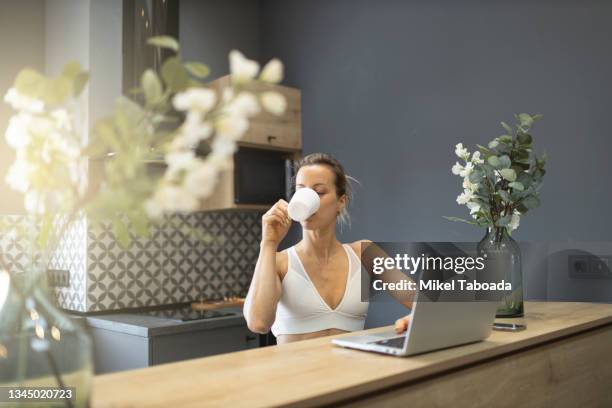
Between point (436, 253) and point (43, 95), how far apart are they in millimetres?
2642

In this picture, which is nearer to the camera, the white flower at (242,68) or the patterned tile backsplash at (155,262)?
the white flower at (242,68)

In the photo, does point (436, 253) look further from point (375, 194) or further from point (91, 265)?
point (91, 265)

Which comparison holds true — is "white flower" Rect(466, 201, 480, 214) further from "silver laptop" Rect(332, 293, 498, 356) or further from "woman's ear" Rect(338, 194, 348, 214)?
"silver laptop" Rect(332, 293, 498, 356)

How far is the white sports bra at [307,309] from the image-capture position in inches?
76.5

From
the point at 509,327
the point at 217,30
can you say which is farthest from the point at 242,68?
the point at 217,30

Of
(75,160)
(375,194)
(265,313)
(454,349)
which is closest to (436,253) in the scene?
(375,194)

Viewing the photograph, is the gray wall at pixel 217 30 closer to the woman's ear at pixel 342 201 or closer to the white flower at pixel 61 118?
the woman's ear at pixel 342 201

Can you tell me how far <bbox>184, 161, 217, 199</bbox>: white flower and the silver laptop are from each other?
629 millimetres

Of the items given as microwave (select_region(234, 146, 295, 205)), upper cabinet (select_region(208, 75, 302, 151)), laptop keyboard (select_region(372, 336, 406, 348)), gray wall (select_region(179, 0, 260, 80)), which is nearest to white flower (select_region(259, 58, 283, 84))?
laptop keyboard (select_region(372, 336, 406, 348))

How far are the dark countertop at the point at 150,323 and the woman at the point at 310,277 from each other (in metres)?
1.03

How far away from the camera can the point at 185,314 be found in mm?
3252

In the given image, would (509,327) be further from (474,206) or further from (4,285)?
(4,285)

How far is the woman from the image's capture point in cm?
185

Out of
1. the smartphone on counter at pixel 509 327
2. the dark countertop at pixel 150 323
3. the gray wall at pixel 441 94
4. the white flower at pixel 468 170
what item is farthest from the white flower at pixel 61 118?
the gray wall at pixel 441 94
